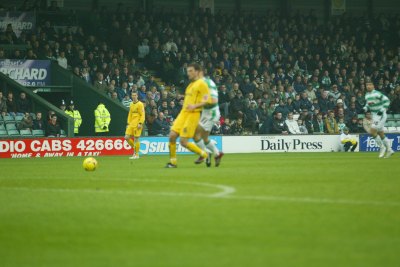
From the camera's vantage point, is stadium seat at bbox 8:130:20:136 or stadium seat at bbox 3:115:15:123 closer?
stadium seat at bbox 8:130:20:136

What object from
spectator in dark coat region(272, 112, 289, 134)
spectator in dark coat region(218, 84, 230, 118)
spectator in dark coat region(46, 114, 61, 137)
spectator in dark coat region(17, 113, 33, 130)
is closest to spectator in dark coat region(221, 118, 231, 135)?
spectator in dark coat region(218, 84, 230, 118)

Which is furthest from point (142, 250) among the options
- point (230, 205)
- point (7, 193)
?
point (7, 193)

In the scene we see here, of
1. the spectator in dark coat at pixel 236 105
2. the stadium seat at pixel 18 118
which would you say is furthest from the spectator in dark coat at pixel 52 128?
the spectator in dark coat at pixel 236 105

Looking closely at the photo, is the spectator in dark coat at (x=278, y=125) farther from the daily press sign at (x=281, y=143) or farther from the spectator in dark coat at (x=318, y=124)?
the spectator in dark coat at (x=318, y=124)

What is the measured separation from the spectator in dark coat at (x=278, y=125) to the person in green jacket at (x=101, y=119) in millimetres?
6915

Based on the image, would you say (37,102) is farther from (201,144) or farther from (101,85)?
(201,144)

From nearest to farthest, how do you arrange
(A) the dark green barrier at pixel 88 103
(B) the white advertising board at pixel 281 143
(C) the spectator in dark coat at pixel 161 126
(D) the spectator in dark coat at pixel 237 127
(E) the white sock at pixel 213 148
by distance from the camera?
(E) the white sock at pixel 213 148
(C) the spectator in dark coat at pixel 161 126
(A) the dark green barrier at pixel 88 103
(B) the white advertising board at pixel 281 143
(D) the spectator in dark coat at pixel 237 127

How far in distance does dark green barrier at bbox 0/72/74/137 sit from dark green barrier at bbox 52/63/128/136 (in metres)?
2.24

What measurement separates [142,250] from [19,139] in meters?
23.1

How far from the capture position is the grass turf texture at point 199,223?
7.51 metres

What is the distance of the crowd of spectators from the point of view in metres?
34.7

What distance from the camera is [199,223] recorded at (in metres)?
9.48

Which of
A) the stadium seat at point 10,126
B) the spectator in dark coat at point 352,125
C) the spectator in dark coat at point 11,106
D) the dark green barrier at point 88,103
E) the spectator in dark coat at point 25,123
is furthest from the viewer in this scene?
the spectator in dark coat at point 352,125

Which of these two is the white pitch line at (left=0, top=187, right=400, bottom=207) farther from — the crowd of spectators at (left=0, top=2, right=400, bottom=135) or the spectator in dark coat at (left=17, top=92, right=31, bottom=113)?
the crowd of spectators at (left=0, top=2, right=400, bottom=135)
